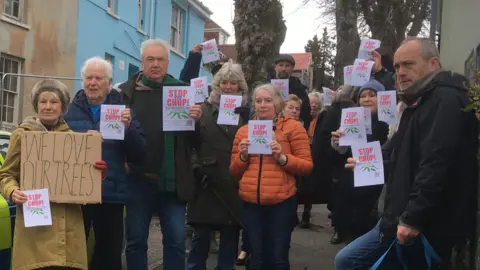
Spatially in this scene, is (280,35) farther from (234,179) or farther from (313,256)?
(234,179)

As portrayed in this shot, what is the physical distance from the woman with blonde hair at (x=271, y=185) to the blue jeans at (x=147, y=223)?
55 cm

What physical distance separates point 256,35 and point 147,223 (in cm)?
413

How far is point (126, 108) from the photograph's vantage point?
429 centimetres

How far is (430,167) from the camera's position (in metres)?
3.13

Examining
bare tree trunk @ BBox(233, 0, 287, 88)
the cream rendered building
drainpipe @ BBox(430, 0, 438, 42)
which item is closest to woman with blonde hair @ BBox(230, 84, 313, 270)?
the cream rendered building

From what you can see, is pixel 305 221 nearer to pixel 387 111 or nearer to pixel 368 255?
pixel 387 111

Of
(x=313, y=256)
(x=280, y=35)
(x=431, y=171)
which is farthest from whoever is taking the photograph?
(x=280, y=35)

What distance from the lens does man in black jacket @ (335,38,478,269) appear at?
10.3 feet

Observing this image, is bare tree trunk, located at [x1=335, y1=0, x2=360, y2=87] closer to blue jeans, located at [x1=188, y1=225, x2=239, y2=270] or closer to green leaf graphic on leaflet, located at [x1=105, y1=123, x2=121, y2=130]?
blue jeans, located at [x1=188, y1=225, x2=239, y2=270]

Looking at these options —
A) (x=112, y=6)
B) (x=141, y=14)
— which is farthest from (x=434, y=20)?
(x=141, y=14)

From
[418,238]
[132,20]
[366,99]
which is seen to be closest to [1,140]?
[366,99]

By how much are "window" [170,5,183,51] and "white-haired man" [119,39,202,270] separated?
19.6 meters

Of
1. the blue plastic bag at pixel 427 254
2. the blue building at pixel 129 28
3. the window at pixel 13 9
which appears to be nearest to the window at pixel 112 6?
the blue building at pixel 129 28

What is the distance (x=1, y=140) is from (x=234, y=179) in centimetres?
205
